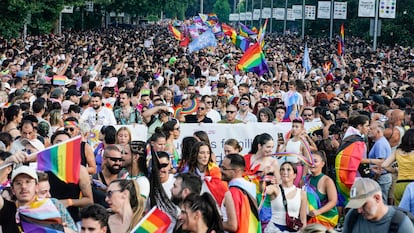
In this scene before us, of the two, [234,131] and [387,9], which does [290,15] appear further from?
[234,131]

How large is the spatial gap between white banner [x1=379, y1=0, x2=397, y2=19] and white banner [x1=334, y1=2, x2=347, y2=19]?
57.4 feet

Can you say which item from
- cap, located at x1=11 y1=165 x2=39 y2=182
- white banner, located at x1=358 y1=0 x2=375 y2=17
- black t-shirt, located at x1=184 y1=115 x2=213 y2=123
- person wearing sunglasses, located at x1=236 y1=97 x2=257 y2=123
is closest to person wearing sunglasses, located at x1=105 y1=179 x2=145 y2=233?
cap, located at x1=11 y1=165 x2=39 y2=182

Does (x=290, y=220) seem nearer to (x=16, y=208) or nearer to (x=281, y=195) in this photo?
(x=281, y=195)

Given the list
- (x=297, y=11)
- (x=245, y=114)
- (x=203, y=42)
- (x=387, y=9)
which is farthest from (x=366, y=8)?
(x=297, y=11)

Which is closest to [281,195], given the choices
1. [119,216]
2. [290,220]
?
[290,220]

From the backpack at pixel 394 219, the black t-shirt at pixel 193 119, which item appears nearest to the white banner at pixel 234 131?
the black t-shirt at pixel 193 119

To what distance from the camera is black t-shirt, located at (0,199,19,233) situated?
23.8 feet

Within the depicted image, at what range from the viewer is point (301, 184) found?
1002cm

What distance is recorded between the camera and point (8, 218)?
24.0 feet

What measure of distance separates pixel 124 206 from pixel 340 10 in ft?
182

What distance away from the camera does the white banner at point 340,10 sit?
6125 cm

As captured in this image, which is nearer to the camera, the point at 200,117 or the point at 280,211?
the point at 280,211

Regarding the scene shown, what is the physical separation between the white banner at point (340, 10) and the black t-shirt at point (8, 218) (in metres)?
55.0

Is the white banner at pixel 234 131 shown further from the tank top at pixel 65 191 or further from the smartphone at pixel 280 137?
the tank top at pixel 65 191
